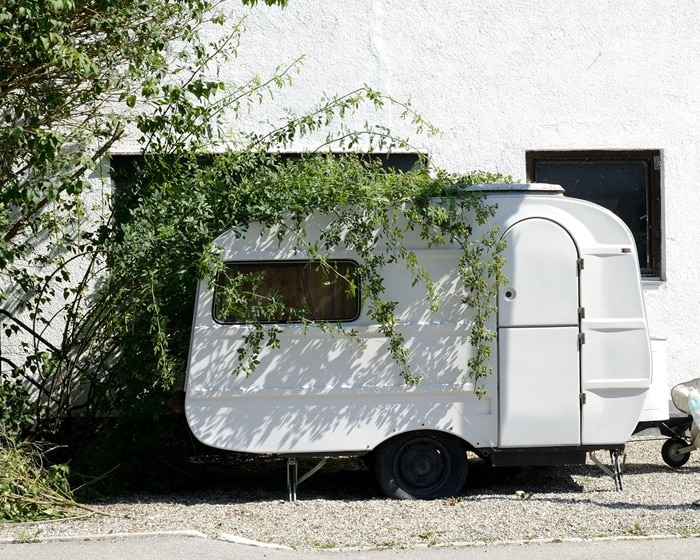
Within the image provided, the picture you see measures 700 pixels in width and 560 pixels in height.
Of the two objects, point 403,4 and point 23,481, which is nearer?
point 23,481

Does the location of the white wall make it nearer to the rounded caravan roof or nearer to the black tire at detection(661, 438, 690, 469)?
the black tire at detection(661, 438, 690, 469)

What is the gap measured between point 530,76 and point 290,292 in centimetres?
389

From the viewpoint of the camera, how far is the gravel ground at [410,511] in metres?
6.58

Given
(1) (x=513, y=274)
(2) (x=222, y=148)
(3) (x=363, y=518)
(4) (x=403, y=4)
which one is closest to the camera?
(3) (x=363, y=518)

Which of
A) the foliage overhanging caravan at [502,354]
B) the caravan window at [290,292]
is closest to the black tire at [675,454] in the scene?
the foliage overhanging caravan at [502,354]

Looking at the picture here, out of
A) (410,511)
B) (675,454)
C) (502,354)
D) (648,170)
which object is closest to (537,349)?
(502,354)

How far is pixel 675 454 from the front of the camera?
344 inches

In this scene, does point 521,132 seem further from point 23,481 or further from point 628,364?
point 23,481

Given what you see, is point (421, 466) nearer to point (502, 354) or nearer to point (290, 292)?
point (502, 354)

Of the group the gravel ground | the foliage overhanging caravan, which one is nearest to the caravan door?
the foliage overhanging caravan

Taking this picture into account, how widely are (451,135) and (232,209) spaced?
319 cm

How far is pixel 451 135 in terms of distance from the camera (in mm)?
9766

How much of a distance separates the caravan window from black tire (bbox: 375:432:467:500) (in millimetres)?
1099

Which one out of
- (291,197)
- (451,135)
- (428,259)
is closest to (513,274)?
(428,259)
